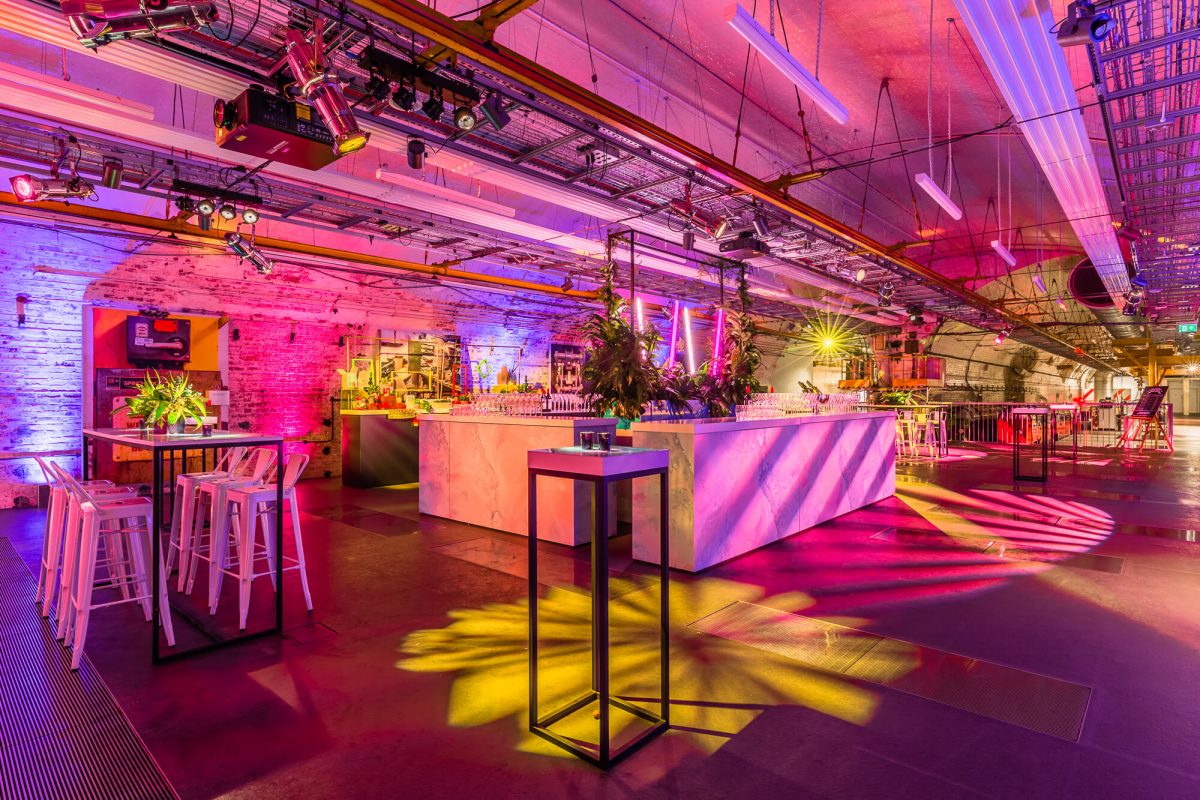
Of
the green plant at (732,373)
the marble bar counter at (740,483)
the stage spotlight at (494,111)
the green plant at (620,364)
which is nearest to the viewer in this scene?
the marble bar counter at (740,483)

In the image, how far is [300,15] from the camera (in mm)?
3807

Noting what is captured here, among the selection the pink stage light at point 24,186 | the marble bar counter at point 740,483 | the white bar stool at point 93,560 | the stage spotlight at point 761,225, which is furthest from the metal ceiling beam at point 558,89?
the pink stage light at point 24,186

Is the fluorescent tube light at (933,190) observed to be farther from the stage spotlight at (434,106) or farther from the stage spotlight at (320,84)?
the stage spotlight at (320,84)

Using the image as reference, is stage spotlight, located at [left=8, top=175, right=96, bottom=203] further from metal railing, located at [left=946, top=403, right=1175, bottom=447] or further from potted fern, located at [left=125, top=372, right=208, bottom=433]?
metal railing, located at [left=946, top=403, right=1175, bottom=447]

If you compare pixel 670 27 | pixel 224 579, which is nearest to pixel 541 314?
pixel 670 27

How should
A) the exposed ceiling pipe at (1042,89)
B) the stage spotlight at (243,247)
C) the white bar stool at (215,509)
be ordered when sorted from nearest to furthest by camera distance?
1. the exposed ceiling pipe at (1042,89)
2. the white bar stool at (215,509)
3. the stage spotlight at (243,247)

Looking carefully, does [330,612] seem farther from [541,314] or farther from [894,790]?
[541,314]

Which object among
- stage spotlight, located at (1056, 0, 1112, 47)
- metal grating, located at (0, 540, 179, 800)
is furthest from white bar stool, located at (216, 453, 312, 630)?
stage spotlight, located at (1056, 0, 1112, 47)

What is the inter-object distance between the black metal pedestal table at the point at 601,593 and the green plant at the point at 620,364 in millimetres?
2527

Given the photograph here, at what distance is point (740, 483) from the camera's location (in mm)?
4961

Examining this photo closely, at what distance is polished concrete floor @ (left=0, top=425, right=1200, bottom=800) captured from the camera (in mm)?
2074

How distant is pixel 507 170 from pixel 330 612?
4.35 m

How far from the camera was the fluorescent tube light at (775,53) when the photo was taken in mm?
3201

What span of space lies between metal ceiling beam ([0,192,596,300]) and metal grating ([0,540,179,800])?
5260 mm
